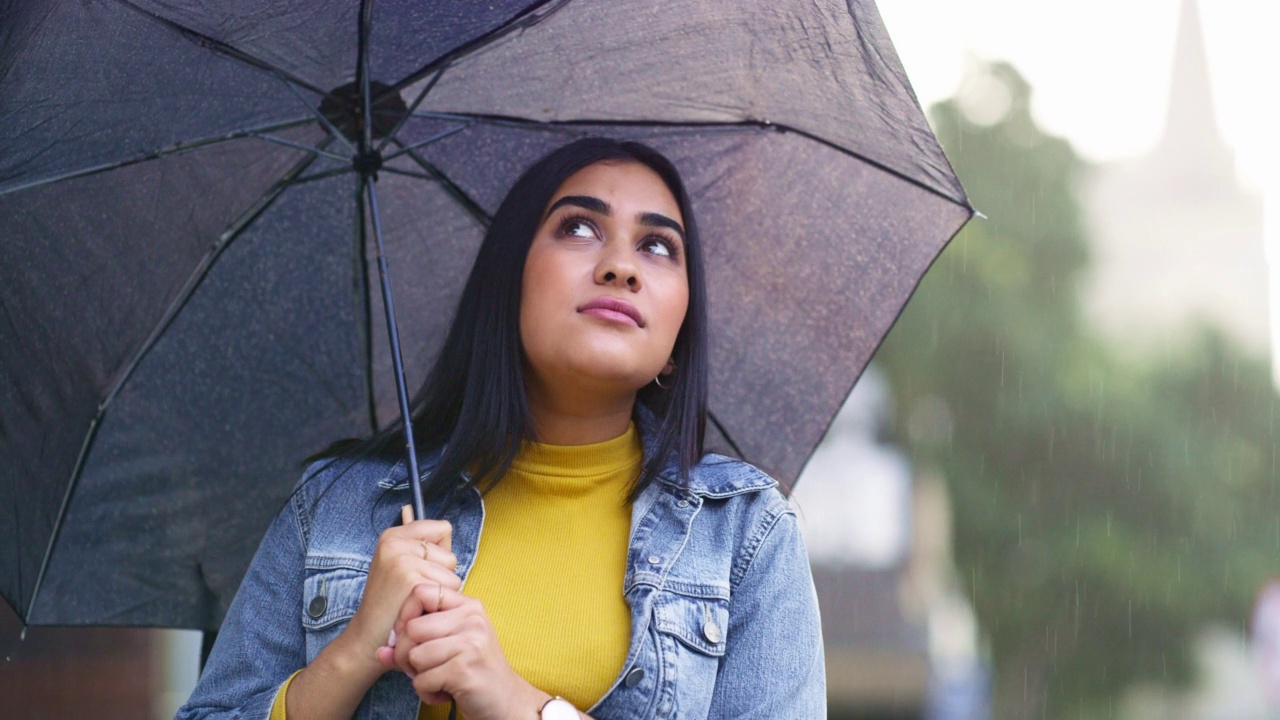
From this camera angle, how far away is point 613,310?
2.88 metres

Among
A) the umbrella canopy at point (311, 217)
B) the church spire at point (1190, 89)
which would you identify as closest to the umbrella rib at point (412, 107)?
the umbrella canopy at point (311, 217)

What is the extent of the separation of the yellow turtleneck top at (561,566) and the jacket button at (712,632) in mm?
144

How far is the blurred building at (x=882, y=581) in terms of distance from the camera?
22.9m

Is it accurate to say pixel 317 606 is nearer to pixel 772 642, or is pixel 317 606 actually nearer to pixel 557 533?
pixel 557 533

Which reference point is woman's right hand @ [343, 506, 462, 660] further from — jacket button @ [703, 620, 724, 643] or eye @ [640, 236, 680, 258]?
eye @ [640, 236, 680, 258]

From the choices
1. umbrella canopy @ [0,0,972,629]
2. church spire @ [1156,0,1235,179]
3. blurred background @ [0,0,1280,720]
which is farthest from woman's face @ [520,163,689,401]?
church spire @ [1156,0,1235,179]

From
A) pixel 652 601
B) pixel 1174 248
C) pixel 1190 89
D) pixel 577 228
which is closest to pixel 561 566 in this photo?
pixel 652 601

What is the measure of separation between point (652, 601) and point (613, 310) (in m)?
0.59

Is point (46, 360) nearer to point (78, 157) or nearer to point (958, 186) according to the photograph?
point (78, 157)

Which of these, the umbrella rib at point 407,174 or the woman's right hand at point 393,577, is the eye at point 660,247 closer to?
the umbrella rib at point 407,174

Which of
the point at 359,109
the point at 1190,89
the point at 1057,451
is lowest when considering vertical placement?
the point at 359,109

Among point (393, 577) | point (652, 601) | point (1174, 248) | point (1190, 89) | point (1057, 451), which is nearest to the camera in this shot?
point (393, 577)

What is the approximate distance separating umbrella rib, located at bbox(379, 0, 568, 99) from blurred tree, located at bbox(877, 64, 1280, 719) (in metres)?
16.5

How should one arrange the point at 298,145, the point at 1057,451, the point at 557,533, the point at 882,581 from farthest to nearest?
the point at 882,581
the point at 1057,451
the point at 298,145
the point at 557,533
